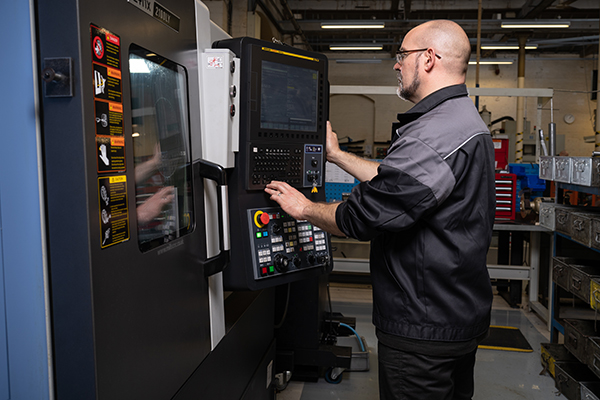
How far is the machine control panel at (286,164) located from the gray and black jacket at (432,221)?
0.27 m

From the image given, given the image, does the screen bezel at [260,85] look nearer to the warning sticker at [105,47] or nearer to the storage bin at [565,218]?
the warning sticker at [105,47]

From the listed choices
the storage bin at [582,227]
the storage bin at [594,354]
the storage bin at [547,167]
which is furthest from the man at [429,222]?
the storage bin at [547,167]

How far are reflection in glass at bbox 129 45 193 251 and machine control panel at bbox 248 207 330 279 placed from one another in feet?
0.92

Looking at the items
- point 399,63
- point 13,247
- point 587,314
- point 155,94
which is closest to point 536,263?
point 587,314

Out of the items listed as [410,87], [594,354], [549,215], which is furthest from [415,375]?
[549,215]

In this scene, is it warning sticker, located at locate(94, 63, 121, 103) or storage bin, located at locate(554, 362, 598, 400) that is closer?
warning sticker, located at locate(94, 63, 121, 103)

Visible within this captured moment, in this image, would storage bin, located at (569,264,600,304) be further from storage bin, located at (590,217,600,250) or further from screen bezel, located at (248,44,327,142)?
screen bezel, located at (248,44,327,142)

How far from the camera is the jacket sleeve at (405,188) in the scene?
1.17m

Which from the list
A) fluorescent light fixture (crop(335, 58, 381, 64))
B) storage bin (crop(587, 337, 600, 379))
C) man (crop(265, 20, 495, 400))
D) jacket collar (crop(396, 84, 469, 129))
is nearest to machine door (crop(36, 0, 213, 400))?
man (crop(265, 20, 495, 400))

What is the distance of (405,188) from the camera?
1.17 meters

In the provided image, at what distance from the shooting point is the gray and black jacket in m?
Result: 1.19

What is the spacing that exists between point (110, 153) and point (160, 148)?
0.24m

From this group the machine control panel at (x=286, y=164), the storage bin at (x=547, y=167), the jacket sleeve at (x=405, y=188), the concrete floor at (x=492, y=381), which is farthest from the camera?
the storage bin at (x=547, y=167)

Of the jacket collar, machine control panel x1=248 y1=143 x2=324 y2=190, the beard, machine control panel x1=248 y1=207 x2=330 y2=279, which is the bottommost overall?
machine control panel x1=248 y1=207 x2=330 y2=279
